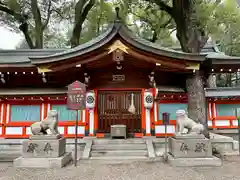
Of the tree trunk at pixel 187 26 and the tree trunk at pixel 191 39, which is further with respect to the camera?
the tree trunk at pixel 187 26

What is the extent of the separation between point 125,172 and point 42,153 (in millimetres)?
2703

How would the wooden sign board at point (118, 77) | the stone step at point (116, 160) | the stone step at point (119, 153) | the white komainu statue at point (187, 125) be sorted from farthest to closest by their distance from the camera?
the wooden sign board at point (118, 77)
the stone step at point (119, 153)
the stone step at point (116, 160)
the white komainu statue at point (187, 125)

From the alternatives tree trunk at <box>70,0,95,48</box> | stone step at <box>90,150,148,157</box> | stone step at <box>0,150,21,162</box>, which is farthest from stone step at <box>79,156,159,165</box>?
tree trunk at <box>70,0,95,48</box>

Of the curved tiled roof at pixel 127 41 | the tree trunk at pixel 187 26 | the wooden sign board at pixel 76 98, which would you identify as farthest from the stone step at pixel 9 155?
the tree trunk at pixel 187 26

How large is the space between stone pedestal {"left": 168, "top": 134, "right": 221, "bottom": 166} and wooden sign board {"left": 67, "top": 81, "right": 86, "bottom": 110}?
10.5ft

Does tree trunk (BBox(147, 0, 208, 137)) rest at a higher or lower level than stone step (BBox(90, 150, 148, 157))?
higher

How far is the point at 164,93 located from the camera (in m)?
9.06

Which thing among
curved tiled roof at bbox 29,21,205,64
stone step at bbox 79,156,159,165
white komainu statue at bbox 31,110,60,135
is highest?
curved tiled roof at bbox 29,21,205,64

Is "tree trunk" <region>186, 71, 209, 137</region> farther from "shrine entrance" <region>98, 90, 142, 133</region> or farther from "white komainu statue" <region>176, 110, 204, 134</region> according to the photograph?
"shrine entrance" <region>98, 90, 142, 133</region>

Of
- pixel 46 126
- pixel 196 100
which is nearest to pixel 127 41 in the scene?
pixel 196 100

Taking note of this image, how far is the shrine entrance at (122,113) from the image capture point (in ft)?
30.6

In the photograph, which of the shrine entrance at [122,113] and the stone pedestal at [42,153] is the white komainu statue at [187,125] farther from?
the stone pedestal at [42,153]

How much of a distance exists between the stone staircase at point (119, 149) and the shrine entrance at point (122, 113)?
1062 mm

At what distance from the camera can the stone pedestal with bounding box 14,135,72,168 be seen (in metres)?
6.25
